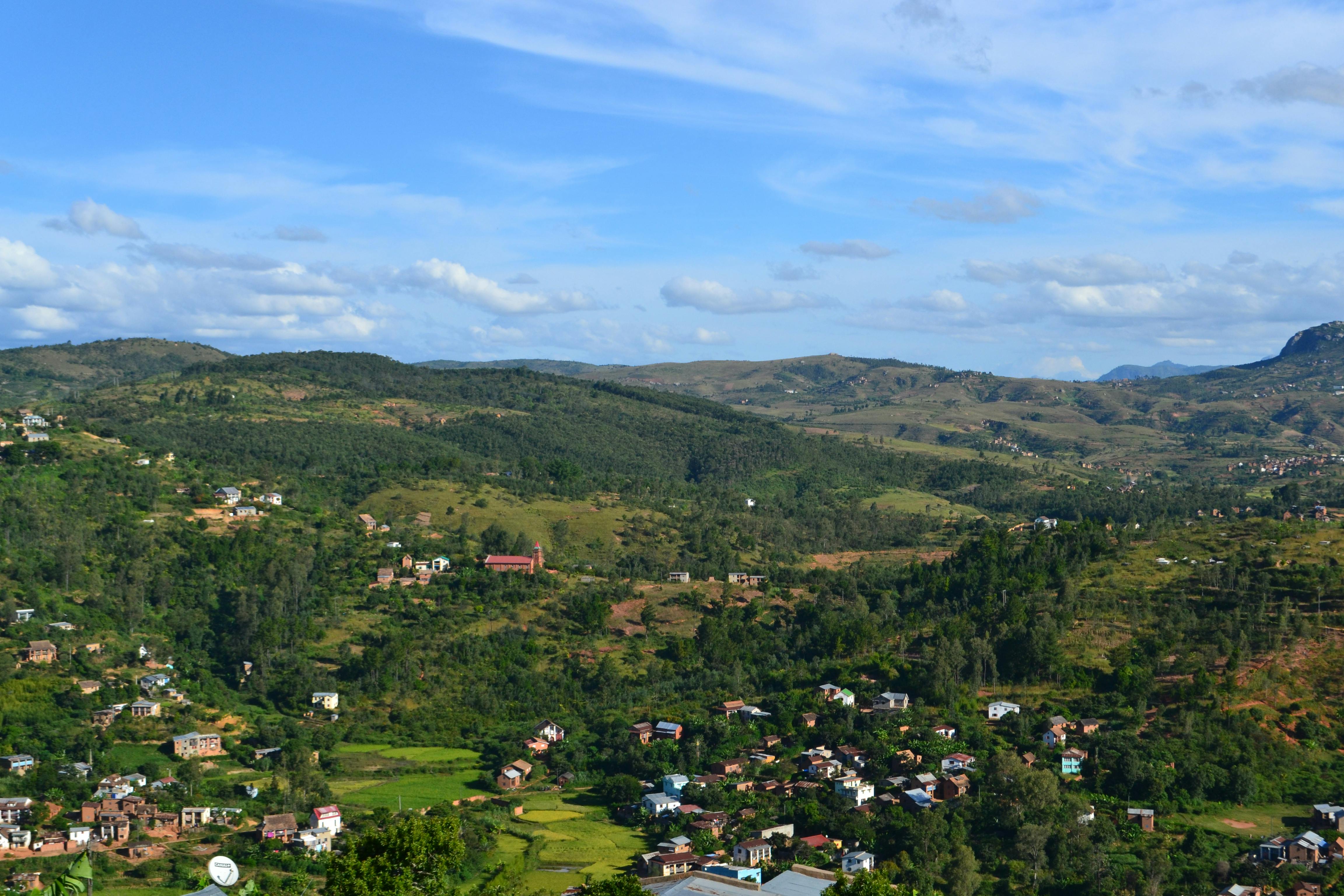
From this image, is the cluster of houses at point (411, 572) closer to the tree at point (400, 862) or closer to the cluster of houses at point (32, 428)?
the cluster of houses at point (32, 428)

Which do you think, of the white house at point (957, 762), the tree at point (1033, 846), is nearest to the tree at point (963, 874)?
the tree at point (1033, 846)

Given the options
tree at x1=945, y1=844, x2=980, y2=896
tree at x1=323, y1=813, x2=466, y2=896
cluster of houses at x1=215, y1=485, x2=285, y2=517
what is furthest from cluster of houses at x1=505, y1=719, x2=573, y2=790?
cluster of houses at x1=215, y1=485, x2=285, y2=517

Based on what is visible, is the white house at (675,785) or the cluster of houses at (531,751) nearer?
the white house at (675,785)

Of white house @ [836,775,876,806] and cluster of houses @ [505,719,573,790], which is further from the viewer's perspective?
cluster of houses @ [505,719,573,790]

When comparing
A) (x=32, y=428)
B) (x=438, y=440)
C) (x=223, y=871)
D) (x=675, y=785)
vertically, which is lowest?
(x=675, y=785)

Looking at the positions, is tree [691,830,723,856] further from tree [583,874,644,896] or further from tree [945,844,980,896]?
tree [583,874,644,896]

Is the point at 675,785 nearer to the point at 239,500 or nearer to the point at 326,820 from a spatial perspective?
the point at 326,820

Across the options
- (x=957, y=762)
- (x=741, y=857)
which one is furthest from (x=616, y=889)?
(x=957, y=762)
